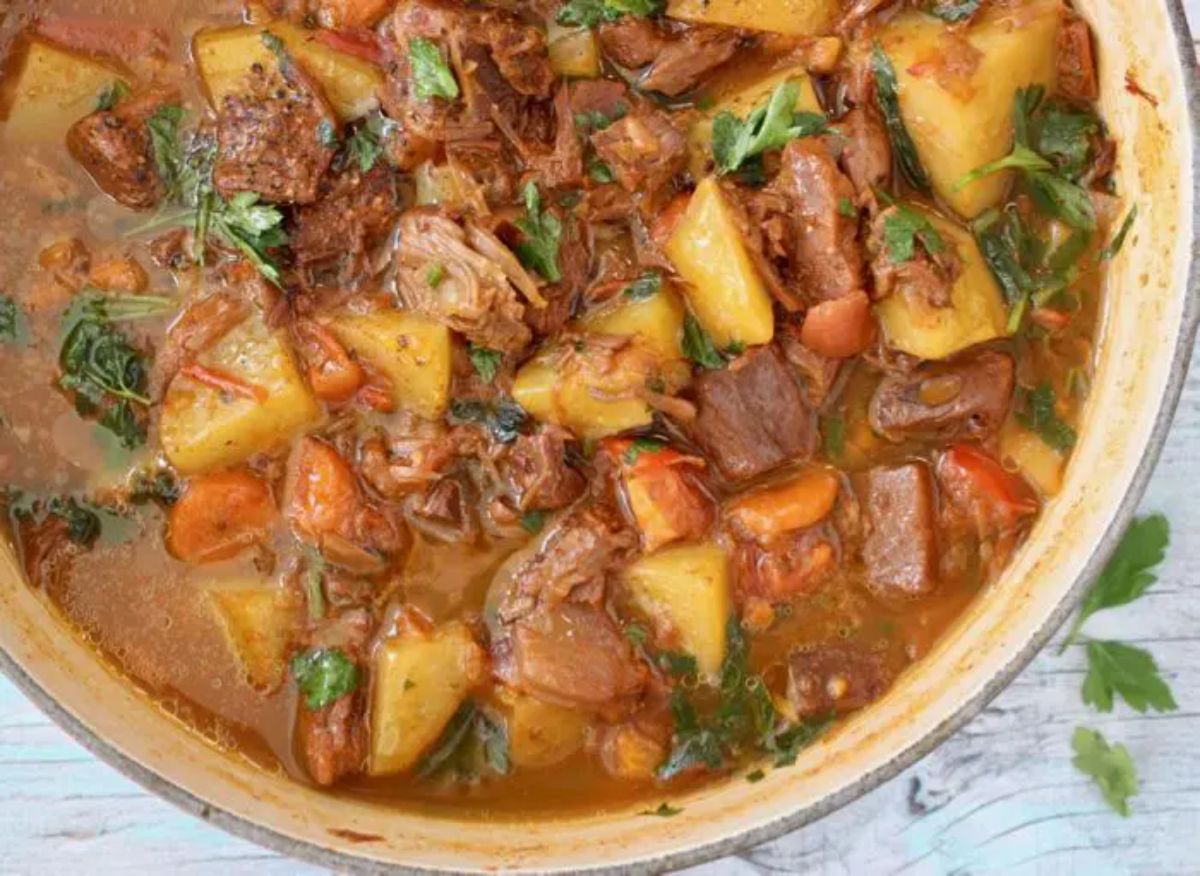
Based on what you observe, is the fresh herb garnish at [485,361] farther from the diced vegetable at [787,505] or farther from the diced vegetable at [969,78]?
the diced vegetable at [969,78]

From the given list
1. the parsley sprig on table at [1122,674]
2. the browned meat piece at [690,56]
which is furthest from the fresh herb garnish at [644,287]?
the parsley sprig on table at [1122,674]

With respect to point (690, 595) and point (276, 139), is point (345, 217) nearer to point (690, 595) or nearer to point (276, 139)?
point (276, 139)

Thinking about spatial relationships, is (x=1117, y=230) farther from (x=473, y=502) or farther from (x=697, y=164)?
(x=473, y=502)

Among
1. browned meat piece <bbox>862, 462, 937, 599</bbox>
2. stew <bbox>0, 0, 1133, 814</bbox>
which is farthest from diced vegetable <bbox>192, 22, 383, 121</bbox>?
browned meat piece <bbox>862, 462, 937, 599</bbox>

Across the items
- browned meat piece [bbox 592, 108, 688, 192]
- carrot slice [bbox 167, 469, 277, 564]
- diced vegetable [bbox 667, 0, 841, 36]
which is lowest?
carrot slice [bbox 167, 469, 277, 564]

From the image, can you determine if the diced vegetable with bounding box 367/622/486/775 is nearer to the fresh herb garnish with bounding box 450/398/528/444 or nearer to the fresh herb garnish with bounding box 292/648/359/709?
the fresh herb garnish with bounding box 292/648/359/709

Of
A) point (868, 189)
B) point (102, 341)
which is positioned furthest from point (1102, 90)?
point (102, 341)
